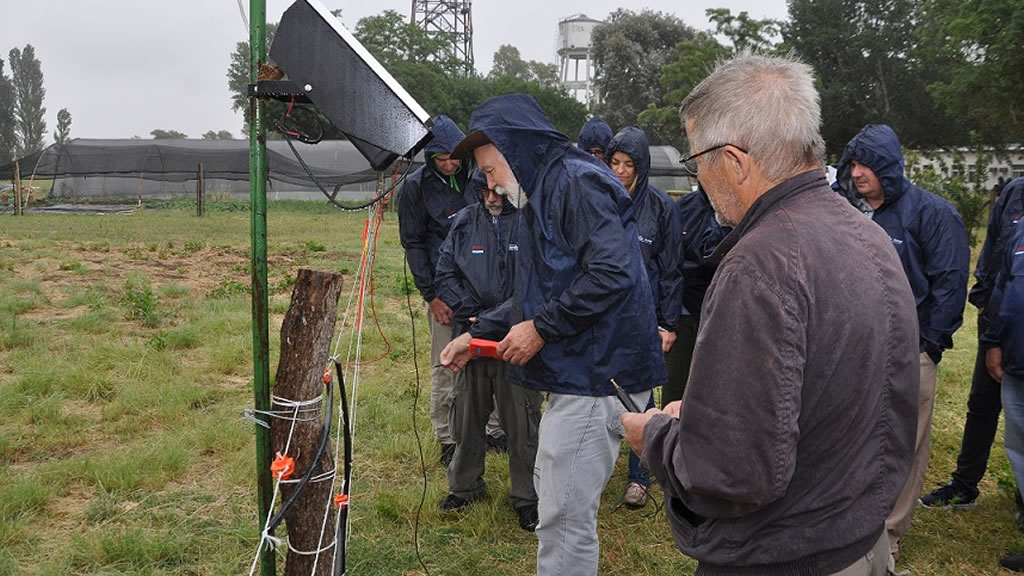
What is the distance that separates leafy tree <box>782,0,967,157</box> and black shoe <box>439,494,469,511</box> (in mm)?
A: 35588

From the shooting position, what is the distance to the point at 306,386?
100 inches

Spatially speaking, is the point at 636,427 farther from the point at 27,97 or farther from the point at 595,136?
the point at 27,97

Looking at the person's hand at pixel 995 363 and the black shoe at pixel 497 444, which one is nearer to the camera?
the person's hand at pixel 995 363

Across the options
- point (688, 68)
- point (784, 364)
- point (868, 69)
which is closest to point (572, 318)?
point (784, 364)

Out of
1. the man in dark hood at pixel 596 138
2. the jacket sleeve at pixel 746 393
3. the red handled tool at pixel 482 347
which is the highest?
the man in dark hood at pixel 596 138

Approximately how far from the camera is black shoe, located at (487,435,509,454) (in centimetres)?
510

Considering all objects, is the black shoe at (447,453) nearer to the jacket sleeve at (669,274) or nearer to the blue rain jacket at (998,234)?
the jacket sleeve at (669,274)

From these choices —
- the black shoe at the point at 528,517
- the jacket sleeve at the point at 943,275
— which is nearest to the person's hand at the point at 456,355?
the black shoe at the point at 528,517

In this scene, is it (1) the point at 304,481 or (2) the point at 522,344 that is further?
(2) the point at 522,344

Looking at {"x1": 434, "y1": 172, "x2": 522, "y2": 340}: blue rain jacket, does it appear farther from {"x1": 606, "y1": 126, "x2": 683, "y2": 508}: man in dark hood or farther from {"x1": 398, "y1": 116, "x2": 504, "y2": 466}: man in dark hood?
{"x1": 606, "y1": 126, "x2": 683, "y2": 508}: man in dark hood

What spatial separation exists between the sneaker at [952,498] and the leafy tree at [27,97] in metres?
89.8

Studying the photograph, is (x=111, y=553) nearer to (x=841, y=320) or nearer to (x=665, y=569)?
(x=665, y=569)

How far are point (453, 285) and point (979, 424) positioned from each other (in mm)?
2977

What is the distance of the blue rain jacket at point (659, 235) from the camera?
4.54 meters
